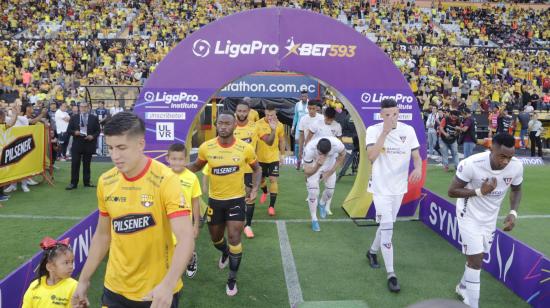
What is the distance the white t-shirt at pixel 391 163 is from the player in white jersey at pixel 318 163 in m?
1.65

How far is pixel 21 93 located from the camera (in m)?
22.2

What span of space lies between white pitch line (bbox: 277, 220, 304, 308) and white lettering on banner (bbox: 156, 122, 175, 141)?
2.42m

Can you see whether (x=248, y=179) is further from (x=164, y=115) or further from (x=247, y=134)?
(x=164, y=115)

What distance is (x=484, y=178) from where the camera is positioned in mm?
5012

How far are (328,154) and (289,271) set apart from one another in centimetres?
250

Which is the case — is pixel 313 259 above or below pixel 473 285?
below

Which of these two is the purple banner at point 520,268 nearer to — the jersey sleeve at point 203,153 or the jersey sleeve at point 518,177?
the jersey sleeve at point 518,177

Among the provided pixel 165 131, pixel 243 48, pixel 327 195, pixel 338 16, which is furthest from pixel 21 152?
pixel 338 16

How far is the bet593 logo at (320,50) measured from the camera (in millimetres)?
7996

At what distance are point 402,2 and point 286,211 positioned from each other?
35481 mm

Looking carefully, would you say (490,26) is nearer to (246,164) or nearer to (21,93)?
(21,93)

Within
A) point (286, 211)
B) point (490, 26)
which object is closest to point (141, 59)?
point (286, 211)

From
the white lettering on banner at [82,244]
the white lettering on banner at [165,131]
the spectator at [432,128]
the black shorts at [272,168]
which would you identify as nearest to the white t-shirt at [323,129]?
the black shorts at [272,168]

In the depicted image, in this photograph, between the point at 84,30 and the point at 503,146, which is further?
the point at 84,30
